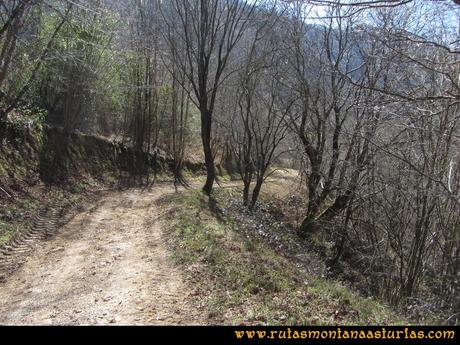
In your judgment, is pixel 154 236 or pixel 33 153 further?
pixel 33 153

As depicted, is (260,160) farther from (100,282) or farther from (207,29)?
(100,282)

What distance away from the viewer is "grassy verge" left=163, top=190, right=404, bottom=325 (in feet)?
17.7

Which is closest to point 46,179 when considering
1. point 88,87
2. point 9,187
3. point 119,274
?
point 9,187

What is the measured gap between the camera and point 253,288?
251 inches

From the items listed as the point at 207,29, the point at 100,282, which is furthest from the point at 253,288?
the point at 207,29

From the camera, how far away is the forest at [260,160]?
21.0ft

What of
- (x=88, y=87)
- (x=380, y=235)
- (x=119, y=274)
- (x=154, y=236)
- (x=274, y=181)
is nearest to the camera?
(x=119, y=274)

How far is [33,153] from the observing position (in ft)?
46.2

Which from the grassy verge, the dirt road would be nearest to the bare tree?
the dirt road

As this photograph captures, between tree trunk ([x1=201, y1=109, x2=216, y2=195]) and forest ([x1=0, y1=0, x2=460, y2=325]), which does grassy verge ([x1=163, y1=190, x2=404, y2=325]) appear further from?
tree trunk ([x1=201, y1=109, x2=216, y2=195])

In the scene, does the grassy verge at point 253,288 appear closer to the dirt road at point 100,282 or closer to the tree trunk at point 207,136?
the dirt road at point 100,282

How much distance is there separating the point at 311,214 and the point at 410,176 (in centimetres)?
459

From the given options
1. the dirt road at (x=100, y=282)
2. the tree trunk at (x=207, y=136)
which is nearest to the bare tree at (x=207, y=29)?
the tree trunk at (x=207, y=136)
